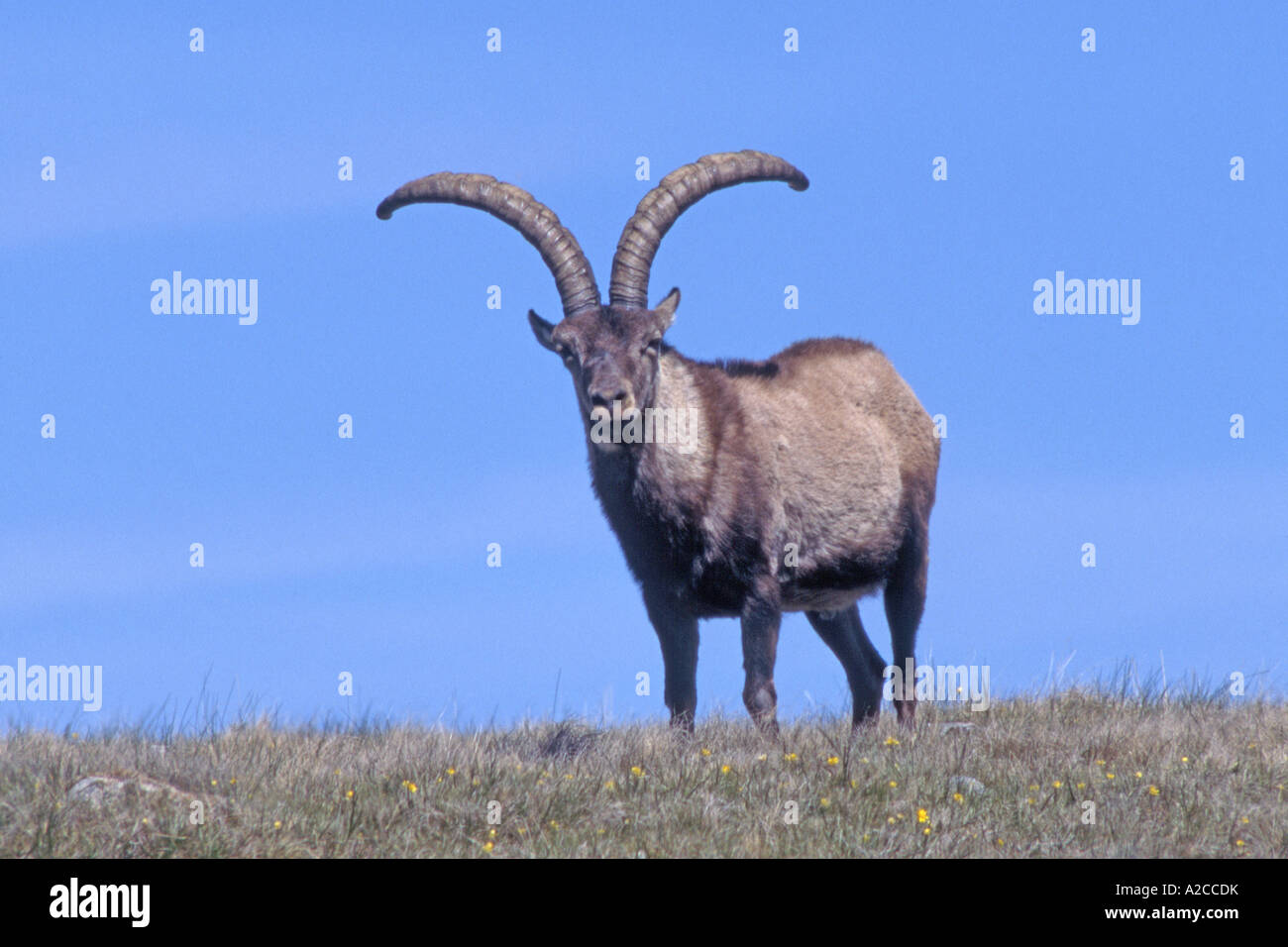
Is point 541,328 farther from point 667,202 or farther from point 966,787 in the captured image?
point 966,787

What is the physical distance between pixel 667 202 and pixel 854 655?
13.6ft

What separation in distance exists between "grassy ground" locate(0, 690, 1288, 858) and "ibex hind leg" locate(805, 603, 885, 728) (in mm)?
2251

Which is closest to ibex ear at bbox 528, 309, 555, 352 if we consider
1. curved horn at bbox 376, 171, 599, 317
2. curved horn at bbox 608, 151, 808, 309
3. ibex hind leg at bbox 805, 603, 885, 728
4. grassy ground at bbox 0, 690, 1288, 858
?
curved horn at bbox 376, 171, 599, 317

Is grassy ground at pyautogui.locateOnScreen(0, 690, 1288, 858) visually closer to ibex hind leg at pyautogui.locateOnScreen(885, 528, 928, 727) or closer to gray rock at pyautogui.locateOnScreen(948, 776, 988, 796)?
gray rock at pyautogui.locateOnScreen(948, 776, 988, 796)

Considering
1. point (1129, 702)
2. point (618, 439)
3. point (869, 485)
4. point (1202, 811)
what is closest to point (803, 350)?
point (869, 485)

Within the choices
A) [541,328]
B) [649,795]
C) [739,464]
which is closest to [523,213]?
[541,328]

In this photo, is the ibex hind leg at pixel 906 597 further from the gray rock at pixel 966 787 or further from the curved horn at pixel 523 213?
the gray rock at pixel 966 787

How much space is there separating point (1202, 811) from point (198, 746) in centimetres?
613

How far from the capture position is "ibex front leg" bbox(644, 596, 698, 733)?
10117 millimetres

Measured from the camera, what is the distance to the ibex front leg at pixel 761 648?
32.3 feet

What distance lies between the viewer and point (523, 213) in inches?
431
